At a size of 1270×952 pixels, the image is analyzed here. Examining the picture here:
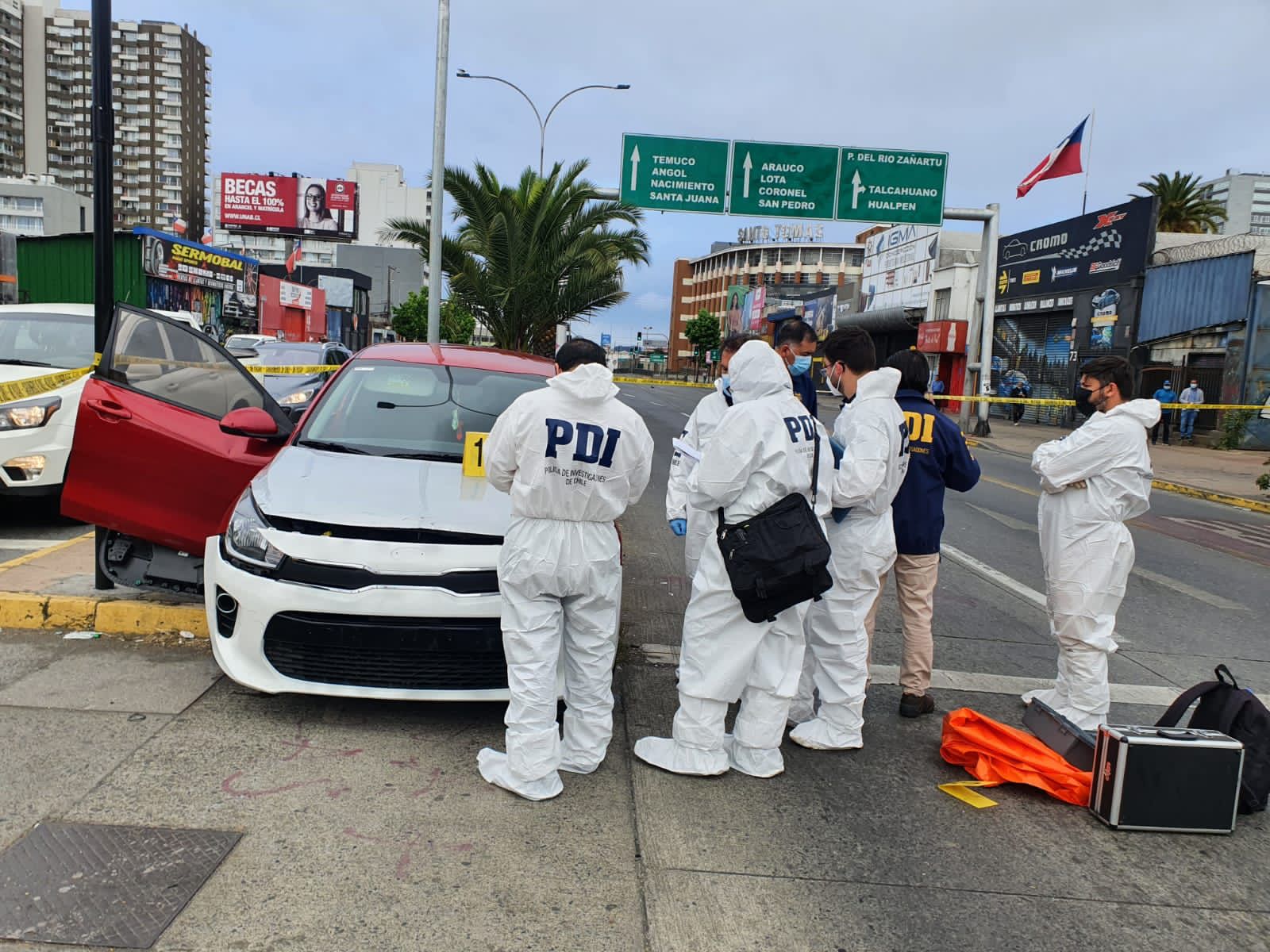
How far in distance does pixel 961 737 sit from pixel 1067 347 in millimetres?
30094

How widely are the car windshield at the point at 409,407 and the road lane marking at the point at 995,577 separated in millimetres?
3549

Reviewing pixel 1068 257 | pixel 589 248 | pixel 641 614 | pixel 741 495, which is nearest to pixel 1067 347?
pixel 1068 257

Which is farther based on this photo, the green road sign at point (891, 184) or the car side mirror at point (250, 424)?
the green road sign at point (891, 184)

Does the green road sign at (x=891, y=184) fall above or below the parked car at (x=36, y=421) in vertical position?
above

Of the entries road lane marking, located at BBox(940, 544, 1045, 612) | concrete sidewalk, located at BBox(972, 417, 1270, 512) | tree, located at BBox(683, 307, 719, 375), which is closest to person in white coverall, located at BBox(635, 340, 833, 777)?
road lane marking, located at BBox(940, 544, 1045, 612)

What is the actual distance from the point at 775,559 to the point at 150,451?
3.39 m

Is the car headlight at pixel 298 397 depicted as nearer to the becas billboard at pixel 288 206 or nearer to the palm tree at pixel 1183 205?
the palm tree at pixel 1183 205

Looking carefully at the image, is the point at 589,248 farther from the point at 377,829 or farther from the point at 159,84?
the point at 159,84

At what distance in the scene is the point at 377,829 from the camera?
342cm

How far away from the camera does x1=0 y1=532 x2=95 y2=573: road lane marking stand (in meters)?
6.47

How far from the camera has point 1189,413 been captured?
82.1 feet

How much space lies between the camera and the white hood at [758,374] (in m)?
4.04

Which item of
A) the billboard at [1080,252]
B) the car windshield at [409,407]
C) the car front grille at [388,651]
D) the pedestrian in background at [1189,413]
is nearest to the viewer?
the car front grille at [388,651]

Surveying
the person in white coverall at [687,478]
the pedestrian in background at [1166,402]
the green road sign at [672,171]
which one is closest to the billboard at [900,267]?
the pedestrian in background at [1166,402]
